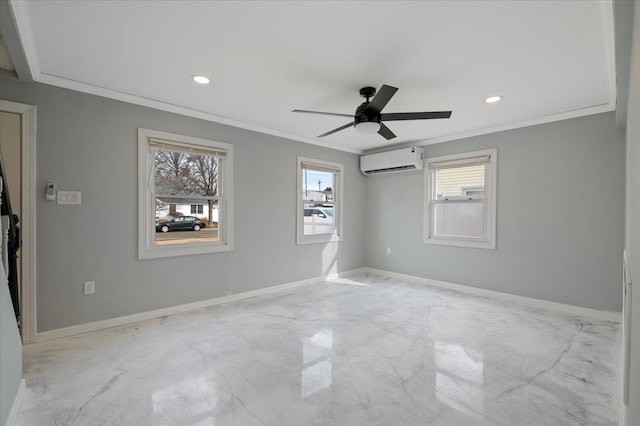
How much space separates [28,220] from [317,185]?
3661 mm

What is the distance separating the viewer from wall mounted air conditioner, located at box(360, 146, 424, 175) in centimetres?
487

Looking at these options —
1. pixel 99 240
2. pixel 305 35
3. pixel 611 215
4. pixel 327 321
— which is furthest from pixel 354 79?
pixel 611 215

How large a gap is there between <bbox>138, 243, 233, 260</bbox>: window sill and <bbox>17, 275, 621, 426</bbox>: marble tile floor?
71cm

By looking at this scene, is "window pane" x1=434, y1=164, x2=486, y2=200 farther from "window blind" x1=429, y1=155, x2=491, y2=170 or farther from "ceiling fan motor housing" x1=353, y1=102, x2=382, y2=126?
"ceiling fan motor housing" x1=353, y1=102, x2=382, y2=126

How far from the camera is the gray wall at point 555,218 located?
11.0 feet

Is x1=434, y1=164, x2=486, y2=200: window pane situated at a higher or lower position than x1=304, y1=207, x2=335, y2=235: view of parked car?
higher

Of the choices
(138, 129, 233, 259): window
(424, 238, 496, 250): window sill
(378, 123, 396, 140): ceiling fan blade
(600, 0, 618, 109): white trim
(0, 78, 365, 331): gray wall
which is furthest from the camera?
(424, 238, 496, 250): window sill

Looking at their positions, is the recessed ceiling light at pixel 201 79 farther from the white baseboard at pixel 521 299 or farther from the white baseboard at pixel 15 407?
the white baseboard at pixel 521 299

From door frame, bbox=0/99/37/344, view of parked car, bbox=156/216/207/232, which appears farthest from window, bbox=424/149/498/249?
door frame, bbox=0/99/37/344

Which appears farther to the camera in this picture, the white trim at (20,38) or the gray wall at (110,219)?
the gray wall at (110,219)

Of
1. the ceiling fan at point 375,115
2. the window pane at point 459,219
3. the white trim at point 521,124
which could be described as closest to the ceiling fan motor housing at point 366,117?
the ceiling fan at point 375,115

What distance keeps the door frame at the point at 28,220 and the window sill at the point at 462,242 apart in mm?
4964

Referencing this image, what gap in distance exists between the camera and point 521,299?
3941 mm

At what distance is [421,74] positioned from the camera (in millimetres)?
2650
